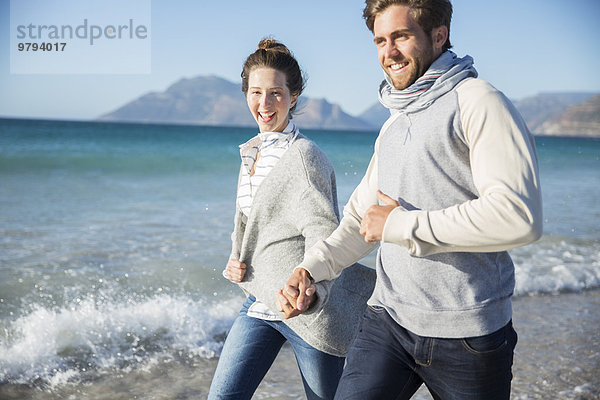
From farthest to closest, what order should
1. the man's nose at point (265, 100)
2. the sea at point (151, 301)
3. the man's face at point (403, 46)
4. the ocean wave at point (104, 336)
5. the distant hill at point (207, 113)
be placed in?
1. the distant hill at point (207, 113)
2. the ocean wave at point (104, 336)
3. the sea at point (151, 301)
4. the man's nose at point (265, 100)
5. the man's face at point (403, 46)

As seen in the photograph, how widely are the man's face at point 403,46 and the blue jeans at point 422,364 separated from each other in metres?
0.78

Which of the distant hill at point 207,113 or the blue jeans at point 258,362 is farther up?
the distant hill at point 207,113

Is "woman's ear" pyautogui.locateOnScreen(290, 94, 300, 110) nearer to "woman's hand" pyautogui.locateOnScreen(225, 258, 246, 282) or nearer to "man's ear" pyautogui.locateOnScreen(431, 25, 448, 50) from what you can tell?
"woman's hand" pyautogui.locateOnScreen(225, 258, 246, 282)

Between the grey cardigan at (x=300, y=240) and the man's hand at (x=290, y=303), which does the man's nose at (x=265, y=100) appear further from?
the man's hand at (x=290, y=303)

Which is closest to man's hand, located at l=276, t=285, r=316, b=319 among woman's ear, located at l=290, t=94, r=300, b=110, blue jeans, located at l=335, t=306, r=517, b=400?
blue jeans, located at l=335, t=306, r=517, b=400

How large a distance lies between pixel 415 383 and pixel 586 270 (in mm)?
6846

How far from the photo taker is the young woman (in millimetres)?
2443

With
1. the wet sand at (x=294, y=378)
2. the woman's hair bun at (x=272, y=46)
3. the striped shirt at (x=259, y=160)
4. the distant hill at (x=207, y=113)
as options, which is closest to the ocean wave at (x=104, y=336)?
the wet sand at (x=294, y=378)

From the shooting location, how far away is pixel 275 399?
4.00 meters

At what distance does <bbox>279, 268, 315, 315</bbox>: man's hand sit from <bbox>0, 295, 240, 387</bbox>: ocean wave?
2.98 meters

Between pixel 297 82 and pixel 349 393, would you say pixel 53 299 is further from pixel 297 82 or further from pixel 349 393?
pixel 349 393

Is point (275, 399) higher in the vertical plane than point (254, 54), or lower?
lower

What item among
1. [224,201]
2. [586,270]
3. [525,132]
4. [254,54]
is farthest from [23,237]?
[525,132]

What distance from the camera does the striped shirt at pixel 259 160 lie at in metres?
2.62
